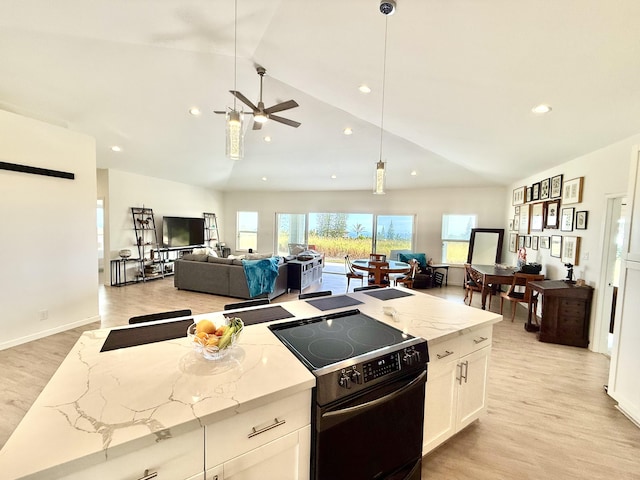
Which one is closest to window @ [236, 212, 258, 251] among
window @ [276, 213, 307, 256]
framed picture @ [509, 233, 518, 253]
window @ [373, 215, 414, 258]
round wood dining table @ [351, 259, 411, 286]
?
window @ [276, 213, 307, 256]

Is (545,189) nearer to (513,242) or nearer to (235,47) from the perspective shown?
(513,242)

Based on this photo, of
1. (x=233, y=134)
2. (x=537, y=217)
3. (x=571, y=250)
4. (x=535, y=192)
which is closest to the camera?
(x=233, y=134)

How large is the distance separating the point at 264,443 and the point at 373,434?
560 mm

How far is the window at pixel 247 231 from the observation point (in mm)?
9242

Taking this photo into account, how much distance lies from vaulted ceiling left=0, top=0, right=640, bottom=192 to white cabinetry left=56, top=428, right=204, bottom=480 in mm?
2542

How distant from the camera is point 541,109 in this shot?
252cm

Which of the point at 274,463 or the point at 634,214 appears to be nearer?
the point at 274,463

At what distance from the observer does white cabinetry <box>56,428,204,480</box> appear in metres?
0.78

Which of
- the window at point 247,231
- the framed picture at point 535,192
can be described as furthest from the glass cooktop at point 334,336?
the window at point 247,231

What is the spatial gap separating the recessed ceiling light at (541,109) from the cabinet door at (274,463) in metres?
3.28

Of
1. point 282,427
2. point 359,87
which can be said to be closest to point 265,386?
point 282,427

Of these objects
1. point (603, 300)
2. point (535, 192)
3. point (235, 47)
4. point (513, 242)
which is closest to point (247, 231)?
point (235, 47)

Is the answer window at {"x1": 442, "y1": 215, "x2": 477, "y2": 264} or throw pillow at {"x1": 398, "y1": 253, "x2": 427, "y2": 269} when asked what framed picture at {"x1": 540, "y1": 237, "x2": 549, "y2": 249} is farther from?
throw pillow at {"x1": 398, "y1": 253, "x2": 427, "y2": 269}

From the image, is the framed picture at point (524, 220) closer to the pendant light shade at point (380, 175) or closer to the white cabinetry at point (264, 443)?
the pendant light shade at point (380, 175)
